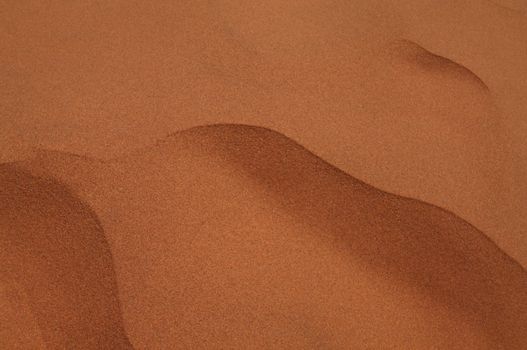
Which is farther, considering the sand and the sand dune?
the sand dune

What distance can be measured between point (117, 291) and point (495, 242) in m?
0.83

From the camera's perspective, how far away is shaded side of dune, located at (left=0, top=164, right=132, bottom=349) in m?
0.87

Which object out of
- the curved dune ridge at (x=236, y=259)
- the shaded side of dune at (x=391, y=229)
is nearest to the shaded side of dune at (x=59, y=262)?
the curved dune ridge at (x=236, y=259)

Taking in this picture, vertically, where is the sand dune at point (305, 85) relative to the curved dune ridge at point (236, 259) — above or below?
above

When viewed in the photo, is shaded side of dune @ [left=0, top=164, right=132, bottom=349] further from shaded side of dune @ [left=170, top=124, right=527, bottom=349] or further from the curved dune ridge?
shaded side of dune @ [left=170, top=124, right=527, bottom=349]

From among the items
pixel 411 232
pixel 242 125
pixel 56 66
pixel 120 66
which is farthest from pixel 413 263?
pixel 56 66

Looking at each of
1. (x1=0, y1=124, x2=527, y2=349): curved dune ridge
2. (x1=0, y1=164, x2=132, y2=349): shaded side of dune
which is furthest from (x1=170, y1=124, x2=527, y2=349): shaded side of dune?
(x1=0, y1=164, x2=132, y2=349): shaded side of dune

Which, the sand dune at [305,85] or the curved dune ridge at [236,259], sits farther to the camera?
the sand dune at [305,85]

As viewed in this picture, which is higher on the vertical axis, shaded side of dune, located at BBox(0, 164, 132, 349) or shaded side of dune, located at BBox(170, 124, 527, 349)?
shaded side of dune, located at BBox(170, 124, 527, 349)

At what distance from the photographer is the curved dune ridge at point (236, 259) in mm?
896

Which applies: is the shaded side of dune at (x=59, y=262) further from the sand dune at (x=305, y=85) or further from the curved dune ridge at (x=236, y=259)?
the sand dune at (x=305, y=85)

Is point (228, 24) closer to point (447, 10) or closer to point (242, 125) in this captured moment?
point (242, 125)

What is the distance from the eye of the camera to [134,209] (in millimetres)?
969

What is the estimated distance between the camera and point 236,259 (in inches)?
37.9
